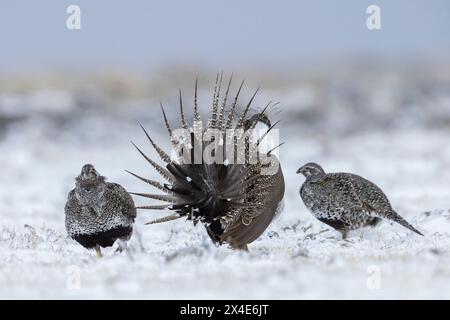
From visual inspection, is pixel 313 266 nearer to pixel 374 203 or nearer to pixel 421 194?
pixel 374 203

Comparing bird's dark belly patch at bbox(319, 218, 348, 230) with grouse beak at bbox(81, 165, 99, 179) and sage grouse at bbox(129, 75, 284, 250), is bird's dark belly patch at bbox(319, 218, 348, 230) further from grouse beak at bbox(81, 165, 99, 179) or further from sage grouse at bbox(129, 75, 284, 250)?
grouse beak at bbox(81, 165, 99, 179)

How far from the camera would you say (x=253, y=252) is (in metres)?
8.77

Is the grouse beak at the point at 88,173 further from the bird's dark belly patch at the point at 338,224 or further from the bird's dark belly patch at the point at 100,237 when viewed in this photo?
the bird's dark belly patch at the point at 338,224

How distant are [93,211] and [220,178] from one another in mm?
1629

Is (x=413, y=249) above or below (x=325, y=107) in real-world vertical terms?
below

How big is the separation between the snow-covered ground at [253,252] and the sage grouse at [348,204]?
25 centimetres

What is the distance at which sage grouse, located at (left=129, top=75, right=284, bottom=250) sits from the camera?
27.5 feet

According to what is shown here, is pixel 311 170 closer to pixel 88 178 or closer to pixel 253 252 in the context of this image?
pixel 253 252

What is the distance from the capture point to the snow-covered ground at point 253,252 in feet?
22.5

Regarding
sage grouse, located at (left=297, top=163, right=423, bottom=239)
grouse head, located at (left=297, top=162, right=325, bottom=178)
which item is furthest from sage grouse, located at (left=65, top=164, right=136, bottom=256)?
grouse head, located at (left=297, top=162, right=325, bottom=178)

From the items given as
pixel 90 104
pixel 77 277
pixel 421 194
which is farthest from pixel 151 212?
pixel 90 104

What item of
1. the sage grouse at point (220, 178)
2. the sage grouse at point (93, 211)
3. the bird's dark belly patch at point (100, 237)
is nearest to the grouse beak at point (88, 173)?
the sage grouse at point (93, 211)

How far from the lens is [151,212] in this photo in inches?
593
